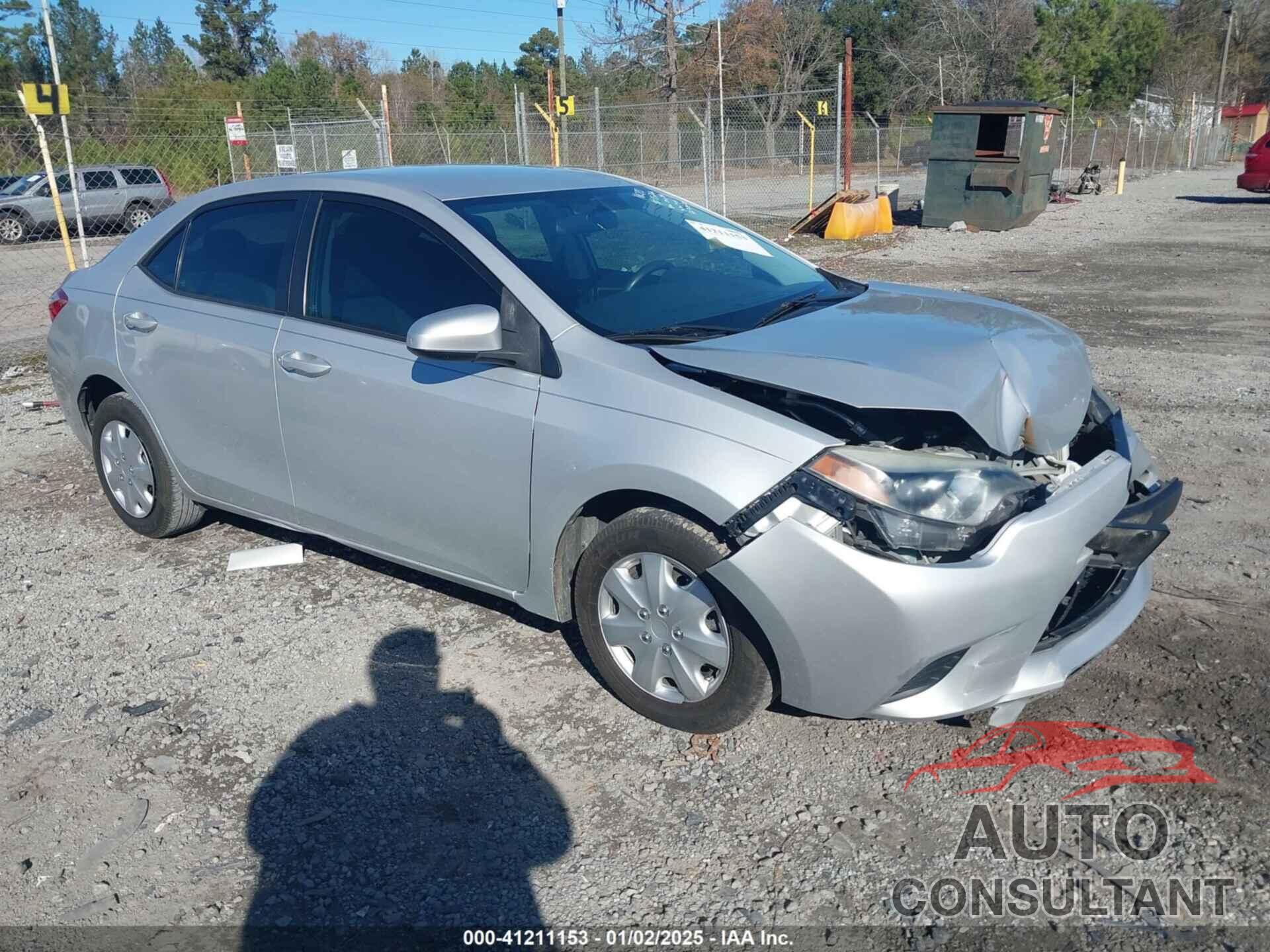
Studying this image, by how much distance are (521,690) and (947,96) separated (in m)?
58.0

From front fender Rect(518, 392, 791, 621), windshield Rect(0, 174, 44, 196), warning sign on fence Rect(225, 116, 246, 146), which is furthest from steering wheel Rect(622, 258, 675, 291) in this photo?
windshield Rect(0, 174, 44, 196)

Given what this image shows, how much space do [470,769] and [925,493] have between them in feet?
5.41

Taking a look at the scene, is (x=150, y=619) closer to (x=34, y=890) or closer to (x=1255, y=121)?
(x=34, y=890)

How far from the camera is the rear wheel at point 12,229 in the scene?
73.2 ft

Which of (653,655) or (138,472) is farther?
(138,472)

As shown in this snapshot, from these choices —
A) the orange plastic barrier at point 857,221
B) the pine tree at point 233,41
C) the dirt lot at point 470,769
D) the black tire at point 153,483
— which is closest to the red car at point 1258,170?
the orange plastic barrier at point 857,221

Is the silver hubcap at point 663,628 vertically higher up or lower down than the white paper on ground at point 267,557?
higher up

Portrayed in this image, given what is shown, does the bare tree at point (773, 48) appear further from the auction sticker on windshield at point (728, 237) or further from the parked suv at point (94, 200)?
the auction sticker on windshield at point (728, 237)

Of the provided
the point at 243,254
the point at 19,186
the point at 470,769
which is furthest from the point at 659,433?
the point at 19,186

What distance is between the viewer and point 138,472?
5180 millimetres

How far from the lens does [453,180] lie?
4.25 metres

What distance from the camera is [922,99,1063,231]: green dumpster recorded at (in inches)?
739

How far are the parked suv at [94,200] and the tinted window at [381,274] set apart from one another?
19673 mm

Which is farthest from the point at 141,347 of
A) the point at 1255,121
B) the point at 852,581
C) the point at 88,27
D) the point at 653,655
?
the point at 88,27
